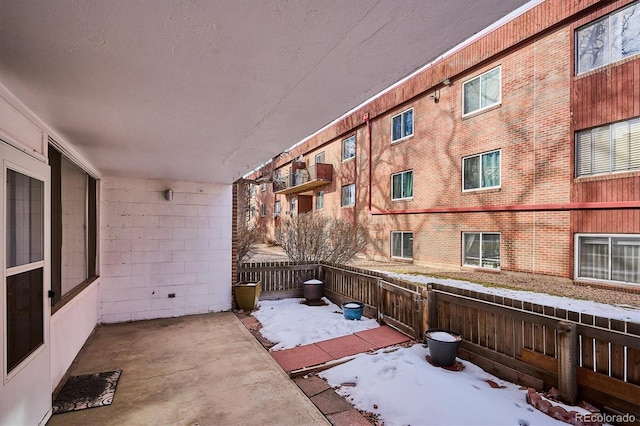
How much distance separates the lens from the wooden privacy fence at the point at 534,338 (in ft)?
9.68

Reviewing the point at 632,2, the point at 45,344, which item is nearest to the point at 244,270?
the point at 45,344

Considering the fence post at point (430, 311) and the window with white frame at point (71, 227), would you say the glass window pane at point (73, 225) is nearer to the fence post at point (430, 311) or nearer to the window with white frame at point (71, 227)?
the window with white frame at point (71, 227)

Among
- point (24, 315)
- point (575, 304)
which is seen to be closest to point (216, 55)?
point (24, 315)

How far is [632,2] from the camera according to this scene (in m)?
7.34

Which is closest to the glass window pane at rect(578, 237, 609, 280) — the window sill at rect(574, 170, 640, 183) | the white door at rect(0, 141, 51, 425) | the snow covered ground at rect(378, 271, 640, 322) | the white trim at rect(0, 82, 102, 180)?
the window sill at rect(574, 170, 640, 183)

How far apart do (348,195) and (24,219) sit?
15.4 meters

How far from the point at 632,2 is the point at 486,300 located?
8172 millimetres

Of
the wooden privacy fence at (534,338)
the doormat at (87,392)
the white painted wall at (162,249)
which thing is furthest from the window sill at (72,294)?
the wooden privacy fence at (534,338)

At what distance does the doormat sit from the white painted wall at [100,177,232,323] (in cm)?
239

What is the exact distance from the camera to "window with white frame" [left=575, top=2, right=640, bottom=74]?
7.40 metres

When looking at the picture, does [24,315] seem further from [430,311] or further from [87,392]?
[430,311]

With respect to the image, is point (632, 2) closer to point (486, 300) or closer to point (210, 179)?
point (486, 300)

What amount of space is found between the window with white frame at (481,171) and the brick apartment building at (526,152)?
3cm

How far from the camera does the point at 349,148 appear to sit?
17438 millimetres
